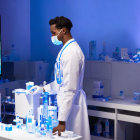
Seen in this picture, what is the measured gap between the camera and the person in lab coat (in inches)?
105

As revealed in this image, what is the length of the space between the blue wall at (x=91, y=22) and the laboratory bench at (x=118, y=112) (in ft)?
3.06

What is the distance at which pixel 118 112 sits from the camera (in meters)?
3.83

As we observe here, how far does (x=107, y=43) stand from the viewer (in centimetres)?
460

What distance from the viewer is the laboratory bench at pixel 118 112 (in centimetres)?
369

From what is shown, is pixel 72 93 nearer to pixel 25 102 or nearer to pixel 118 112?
pixel 25 102

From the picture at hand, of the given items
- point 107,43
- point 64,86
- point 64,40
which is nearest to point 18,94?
point 64,86

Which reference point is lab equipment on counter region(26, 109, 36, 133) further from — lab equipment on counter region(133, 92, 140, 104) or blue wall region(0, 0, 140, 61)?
blue wall region(0, 0, 140, 61)

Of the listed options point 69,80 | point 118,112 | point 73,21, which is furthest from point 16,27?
point 69,80

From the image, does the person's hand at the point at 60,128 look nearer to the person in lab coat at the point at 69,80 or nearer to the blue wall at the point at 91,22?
the person in lab coat at the point at 69,80

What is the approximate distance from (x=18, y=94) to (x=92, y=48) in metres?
1.82

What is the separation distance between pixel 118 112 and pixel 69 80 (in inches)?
54.0

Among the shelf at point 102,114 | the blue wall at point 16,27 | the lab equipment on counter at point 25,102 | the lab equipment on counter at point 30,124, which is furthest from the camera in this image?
the blue wall at point 16,27

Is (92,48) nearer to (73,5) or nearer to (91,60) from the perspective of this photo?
(91,60)

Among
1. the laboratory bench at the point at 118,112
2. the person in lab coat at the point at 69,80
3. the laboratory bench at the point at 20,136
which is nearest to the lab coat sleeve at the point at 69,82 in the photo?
the person in lab coat at the point at 69,80
